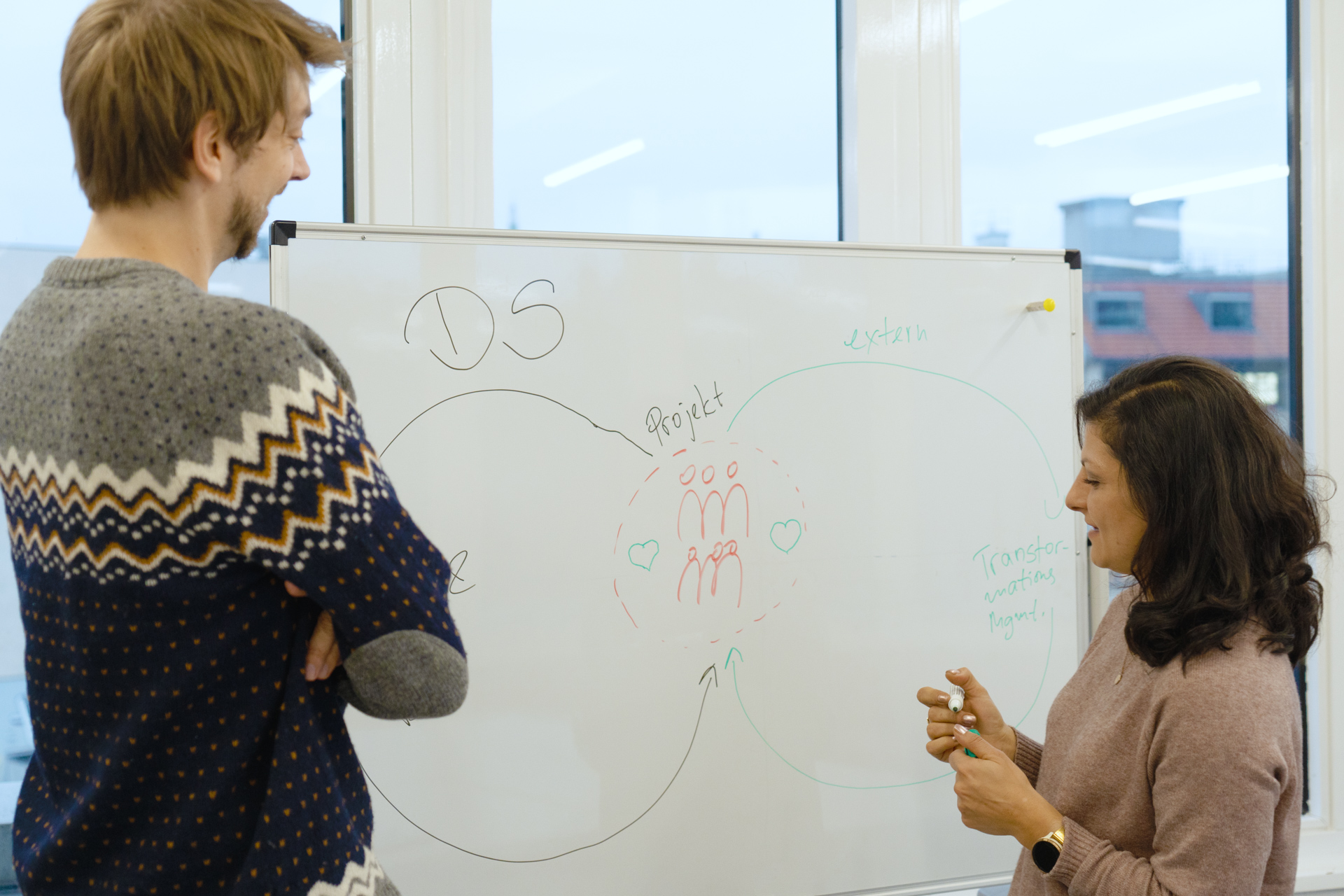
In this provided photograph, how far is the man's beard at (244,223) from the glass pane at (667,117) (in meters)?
1.23

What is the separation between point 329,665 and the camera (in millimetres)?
684

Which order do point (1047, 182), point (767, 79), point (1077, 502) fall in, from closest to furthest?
1. point (1077, 502)
2. point (767, 79)
3. point (1047, 182)

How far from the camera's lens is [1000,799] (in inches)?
43.9

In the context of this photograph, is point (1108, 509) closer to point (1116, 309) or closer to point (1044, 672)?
point (1044, 672)

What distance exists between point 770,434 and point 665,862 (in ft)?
2.41

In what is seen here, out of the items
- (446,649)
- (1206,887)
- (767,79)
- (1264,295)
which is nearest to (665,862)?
(1206,887)

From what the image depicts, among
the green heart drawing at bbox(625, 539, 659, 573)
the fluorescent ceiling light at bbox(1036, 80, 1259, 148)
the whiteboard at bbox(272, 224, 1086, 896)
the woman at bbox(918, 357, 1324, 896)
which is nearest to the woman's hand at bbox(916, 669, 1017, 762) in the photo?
the woman at bbox(918, 357, 1324, 896)

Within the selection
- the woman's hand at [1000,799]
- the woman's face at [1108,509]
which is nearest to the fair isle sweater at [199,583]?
the woman's hand at [1000,799]

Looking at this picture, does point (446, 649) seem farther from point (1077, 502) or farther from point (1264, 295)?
point (1264, 295)

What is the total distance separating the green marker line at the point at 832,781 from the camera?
1671 mm

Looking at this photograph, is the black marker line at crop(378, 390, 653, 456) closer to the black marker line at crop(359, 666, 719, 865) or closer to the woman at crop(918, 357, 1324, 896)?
the black marker line at crop(359, 666, 719, 865)

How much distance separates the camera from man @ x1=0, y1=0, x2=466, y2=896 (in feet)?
2.06

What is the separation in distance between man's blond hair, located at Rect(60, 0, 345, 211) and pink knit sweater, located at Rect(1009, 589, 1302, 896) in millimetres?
1007

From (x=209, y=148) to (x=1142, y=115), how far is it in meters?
2.31
